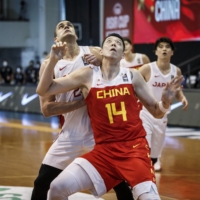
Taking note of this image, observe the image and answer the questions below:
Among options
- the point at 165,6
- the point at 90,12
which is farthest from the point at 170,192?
the point at 90,12

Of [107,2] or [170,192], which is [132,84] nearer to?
[170,192]

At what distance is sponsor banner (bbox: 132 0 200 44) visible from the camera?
2316 centimetres

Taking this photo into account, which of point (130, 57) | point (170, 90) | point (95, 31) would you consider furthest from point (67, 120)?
point (95, 31)

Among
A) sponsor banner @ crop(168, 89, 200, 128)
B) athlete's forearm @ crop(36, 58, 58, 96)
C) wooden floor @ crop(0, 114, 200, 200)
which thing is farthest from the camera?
Result: sponsor banner @ crop(168, 89, 200, 128)

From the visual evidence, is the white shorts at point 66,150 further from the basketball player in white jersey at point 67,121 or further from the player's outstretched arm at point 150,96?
the player's outstretched arm at point 150,96

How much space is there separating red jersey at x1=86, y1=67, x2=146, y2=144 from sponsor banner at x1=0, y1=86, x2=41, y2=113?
14616 mm

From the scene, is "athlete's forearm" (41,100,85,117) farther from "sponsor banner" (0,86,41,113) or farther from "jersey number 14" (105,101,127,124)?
"sponsor banner" (0,86,41,113)

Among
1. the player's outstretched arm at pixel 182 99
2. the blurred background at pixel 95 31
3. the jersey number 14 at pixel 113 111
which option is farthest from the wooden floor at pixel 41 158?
the blurred background at pixel 95 31

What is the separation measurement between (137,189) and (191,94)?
1059cm

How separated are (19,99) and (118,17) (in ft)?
26.3

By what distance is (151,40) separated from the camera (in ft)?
82.9

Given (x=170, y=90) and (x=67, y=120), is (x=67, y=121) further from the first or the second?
(x=170, y=90)

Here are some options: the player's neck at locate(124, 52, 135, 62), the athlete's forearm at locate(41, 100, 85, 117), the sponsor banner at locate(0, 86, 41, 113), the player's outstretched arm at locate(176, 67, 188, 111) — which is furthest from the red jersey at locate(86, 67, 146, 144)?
the sponsor banner at locate(0, 86, 41, 113)

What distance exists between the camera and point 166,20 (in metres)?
24.4
